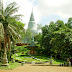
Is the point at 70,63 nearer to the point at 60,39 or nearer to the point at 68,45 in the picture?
the point at 68,45

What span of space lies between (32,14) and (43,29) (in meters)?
36.0

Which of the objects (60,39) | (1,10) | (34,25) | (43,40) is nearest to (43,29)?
(43,40)

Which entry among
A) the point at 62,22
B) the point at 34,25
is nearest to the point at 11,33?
the point at 62,22

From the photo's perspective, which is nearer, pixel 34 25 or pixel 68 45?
pixel 68 45

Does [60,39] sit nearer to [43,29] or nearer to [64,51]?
[64,51]

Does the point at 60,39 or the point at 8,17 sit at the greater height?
the point at 8,17

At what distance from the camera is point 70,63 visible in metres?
18.7

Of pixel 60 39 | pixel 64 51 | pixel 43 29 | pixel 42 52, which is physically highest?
pixel 43 29

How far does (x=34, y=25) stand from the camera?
7456 cm

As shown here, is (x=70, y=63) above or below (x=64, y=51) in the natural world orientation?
below

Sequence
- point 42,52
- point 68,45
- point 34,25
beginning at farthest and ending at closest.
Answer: point 34,25, point 42,52, point 68,45

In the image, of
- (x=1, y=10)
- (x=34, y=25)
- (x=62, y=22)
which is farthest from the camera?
(x=34, y=25)

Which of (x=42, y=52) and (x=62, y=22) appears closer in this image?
(x=62, y=22)

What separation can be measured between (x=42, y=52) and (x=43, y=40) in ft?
22.8
